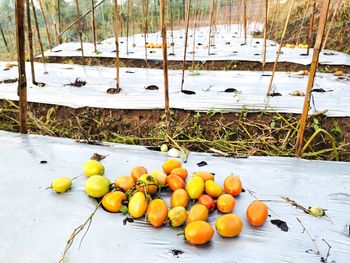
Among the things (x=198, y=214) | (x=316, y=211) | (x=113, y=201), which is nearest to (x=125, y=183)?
(x=113, y=201)

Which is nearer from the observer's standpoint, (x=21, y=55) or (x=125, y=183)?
(x=125, y=183)

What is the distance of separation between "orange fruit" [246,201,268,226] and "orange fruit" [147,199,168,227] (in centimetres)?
30

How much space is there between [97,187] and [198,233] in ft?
1.37

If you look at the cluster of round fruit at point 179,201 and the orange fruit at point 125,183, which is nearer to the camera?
the cluster of round fruit at point 179,201

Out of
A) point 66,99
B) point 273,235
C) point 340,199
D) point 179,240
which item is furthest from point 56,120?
point 340,199

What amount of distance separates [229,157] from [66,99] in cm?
171

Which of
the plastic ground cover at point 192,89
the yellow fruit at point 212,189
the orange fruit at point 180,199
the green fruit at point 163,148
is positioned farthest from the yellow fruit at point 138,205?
the plastic ground cover at point 192,89

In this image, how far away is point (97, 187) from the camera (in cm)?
92

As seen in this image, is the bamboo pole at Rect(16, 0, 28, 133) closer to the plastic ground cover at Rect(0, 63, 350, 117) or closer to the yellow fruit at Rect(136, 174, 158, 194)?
the plastic ground cover at Rect(0, 63, 350, 117)

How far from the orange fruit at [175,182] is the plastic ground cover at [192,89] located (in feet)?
4.13

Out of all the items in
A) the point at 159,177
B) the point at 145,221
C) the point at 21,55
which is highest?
the point at 21,55

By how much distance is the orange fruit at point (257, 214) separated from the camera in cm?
85

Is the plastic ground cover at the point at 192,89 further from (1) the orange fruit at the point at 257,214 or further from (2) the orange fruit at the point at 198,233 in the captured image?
(2) the orange fruit at the point at 198,233

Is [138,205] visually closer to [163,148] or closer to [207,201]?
[207,201]
